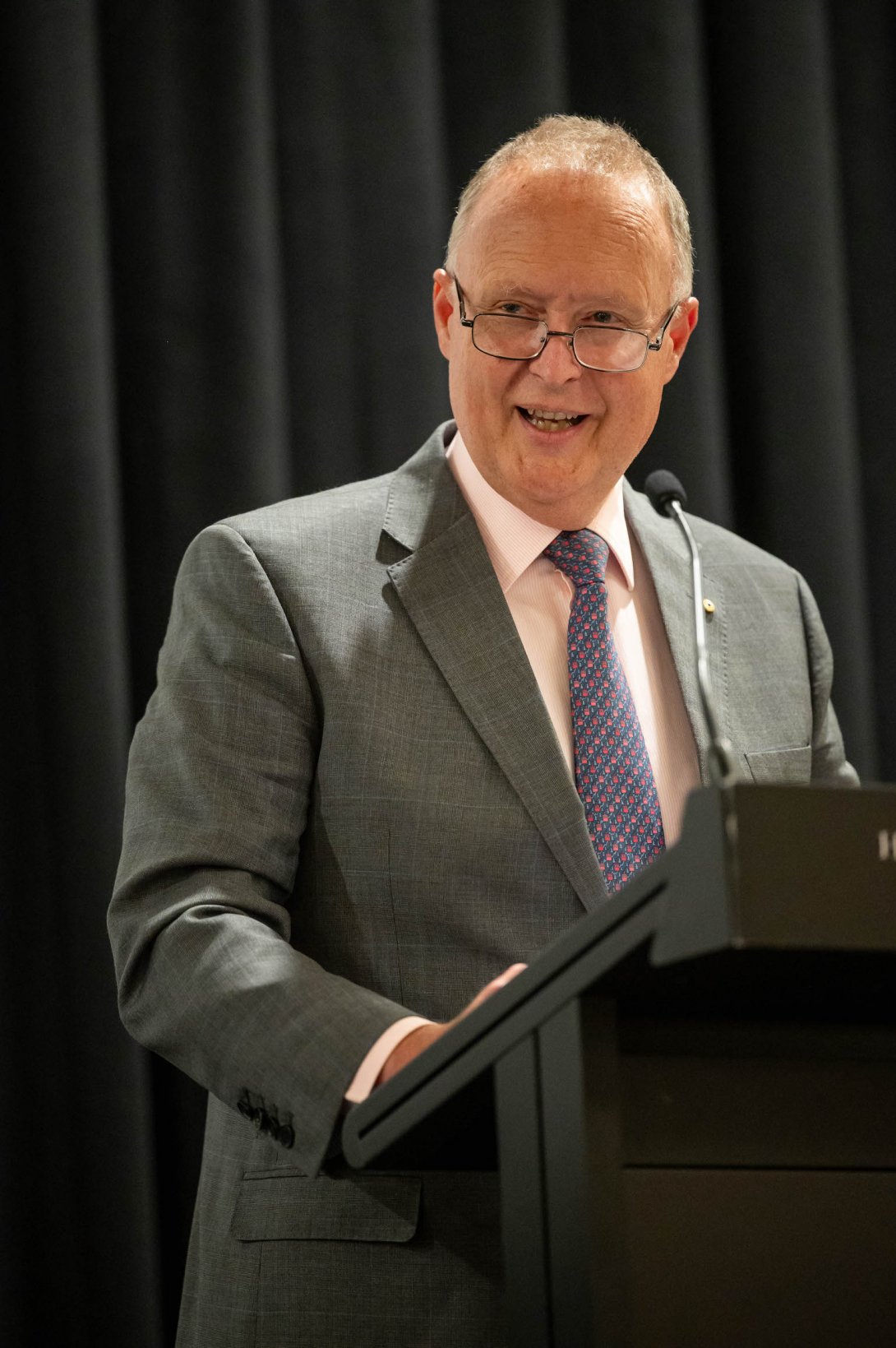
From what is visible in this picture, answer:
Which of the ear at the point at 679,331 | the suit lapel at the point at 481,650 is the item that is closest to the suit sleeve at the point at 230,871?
the suit lapel at the point at 481,650

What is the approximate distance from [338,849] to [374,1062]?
0.49 meters

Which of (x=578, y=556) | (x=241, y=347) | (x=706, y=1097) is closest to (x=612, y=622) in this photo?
(x=578, y=556)

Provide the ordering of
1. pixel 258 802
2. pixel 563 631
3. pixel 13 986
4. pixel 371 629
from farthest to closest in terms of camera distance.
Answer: pixel 13 986 → pixel 563 631 → pixel 371 629 → pixel 258 802

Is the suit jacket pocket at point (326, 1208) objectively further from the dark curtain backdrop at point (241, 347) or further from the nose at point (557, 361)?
the nose at point (557, 361)

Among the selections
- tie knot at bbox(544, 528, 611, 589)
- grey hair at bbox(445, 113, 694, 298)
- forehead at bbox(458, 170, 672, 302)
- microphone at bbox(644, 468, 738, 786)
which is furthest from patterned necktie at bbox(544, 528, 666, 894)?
grey hair at bbox(445, 113, 694, 298)

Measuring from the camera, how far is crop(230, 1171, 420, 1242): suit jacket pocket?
1477 millimetres

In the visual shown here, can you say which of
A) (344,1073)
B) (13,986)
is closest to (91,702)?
(13,986)

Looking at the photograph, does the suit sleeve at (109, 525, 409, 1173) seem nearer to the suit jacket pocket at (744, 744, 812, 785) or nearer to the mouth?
the mouth

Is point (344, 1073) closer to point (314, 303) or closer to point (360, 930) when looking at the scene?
point (360, 930)

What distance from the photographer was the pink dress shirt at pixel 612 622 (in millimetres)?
1816

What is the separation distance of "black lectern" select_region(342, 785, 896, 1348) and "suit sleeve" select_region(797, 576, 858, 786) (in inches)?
37.9

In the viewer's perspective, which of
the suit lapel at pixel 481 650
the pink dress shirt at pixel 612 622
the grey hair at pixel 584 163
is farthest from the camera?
the grey hair at pixel 584 163

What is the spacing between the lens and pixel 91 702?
7.18 ft

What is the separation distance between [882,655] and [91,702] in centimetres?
145
